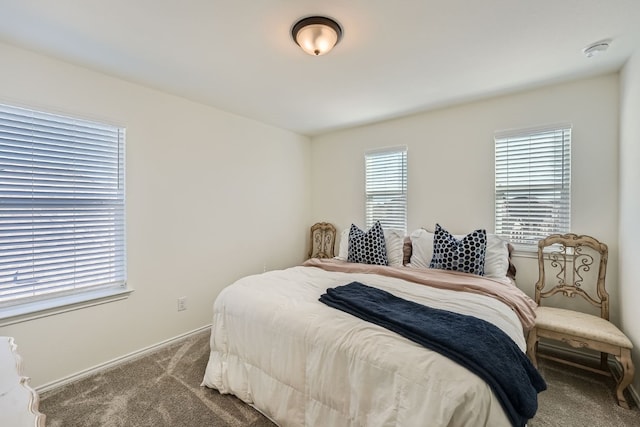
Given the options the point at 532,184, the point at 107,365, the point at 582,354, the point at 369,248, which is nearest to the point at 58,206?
the point at 107,365

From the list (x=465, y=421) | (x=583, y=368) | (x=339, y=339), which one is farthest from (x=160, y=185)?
(x=583, y=368)

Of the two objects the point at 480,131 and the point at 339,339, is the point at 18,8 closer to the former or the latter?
the point at 339,339

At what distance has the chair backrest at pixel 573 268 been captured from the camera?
7.42 ft

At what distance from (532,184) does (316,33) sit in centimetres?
239

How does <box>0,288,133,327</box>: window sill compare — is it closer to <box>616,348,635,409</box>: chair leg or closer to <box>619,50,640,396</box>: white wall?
<box>616,348,635,409</box>: chair leg

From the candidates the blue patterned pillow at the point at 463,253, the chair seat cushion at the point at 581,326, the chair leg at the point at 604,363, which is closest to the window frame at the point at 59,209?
the blue patterned pillow at the point at 463,253

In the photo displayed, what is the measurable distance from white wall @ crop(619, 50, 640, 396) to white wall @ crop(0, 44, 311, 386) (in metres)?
3.35

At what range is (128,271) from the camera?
96.1 inches

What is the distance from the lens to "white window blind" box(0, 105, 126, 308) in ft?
6.31

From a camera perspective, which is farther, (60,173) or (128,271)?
(128,271)

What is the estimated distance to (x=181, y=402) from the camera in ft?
6.16

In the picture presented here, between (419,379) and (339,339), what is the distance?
0.42 m

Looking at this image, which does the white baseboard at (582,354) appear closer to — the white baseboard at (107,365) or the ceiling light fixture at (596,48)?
the ceiling light fixture at (596,48)

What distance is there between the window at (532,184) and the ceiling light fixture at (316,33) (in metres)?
2.03
